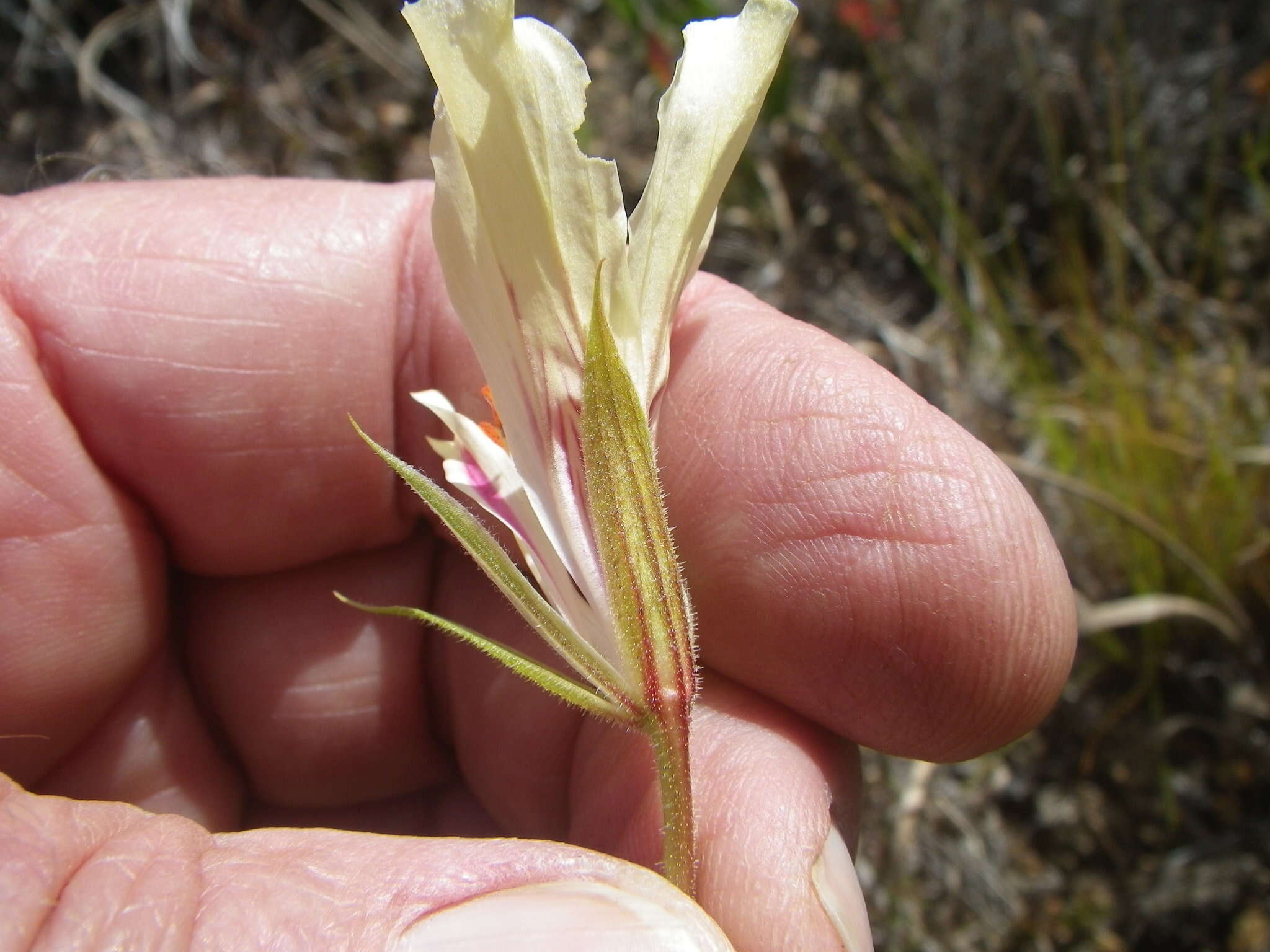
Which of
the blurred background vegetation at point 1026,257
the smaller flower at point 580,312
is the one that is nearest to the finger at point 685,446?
Answer: the smaller flower at point 580,312

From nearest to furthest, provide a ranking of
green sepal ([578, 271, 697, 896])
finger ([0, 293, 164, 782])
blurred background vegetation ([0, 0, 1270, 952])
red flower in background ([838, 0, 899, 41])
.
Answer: green sepal ([578, 271, 697, 896]) < finger ([0, 293, 164, 782]) < blurred background vegetation ([0, 0, 1270, 952]) < red flower in background ([838, 0, 899, 41])

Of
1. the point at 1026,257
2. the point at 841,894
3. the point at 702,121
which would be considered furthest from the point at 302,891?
the point at 1026,257

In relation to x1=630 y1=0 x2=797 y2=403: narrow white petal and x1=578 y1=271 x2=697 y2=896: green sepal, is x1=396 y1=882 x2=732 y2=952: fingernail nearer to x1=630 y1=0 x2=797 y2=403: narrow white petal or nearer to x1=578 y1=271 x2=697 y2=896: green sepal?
x1=578 y1=271 x2=697 y2=896: green sepal

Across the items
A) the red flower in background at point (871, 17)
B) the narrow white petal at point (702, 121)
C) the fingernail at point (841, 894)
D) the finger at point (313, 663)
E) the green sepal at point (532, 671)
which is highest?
the narrow white petal at point (702, 121)

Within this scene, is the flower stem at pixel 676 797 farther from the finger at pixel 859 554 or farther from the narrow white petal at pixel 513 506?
the finger at pixel 859 554

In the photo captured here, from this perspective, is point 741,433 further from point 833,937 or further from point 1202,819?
point 1202,819

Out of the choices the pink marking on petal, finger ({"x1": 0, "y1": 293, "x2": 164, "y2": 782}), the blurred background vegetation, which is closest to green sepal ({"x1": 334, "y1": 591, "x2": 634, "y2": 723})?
the pink marking on petal
